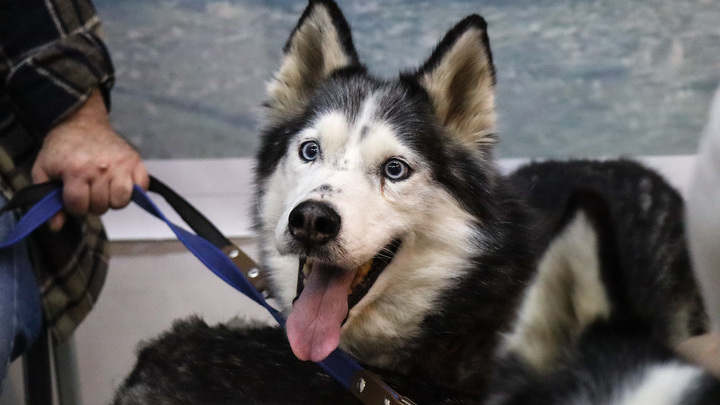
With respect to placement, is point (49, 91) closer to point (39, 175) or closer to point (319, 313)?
point (39, 175)

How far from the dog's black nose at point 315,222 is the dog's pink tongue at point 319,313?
105 mm

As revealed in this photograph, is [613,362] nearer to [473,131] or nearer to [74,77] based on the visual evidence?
[473,131]

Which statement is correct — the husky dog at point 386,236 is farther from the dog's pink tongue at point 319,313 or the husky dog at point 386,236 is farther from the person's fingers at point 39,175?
the person's fingers at point 39,175

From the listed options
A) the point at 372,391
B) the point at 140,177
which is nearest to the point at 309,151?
the point at 140,177

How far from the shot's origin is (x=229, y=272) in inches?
45.6

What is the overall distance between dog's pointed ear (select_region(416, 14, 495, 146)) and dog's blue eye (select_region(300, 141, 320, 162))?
0.26 meters

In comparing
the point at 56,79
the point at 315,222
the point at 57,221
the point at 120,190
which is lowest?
the point at 57,221

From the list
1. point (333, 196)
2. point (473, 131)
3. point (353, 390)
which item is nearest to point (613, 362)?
point (353, 390)

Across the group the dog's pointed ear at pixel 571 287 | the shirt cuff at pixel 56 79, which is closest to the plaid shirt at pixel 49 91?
the shirt cuff at pixel 56 79

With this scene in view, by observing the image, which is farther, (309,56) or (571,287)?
(309,56)

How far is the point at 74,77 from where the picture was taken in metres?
1.28

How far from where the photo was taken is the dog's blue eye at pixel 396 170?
1135 mm

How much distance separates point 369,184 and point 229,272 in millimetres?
316

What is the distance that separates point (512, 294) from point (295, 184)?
0.45 meters
